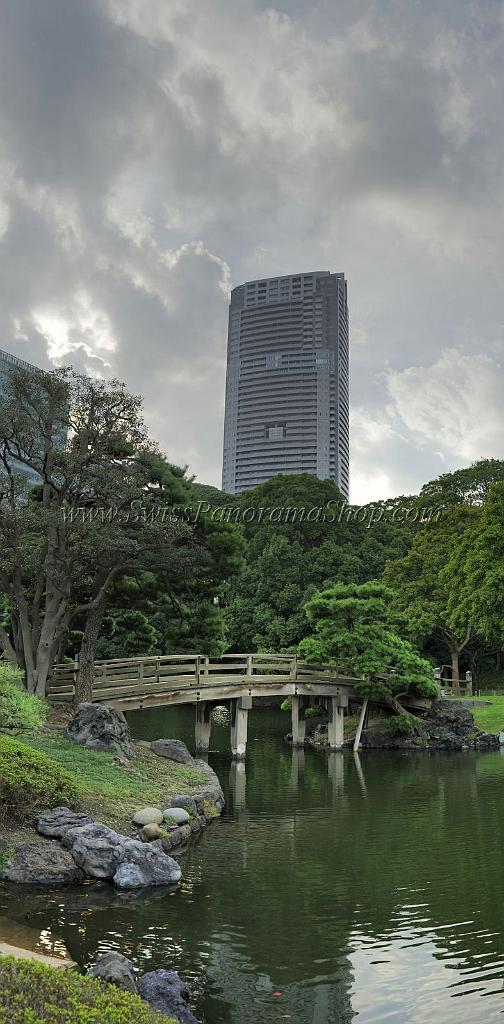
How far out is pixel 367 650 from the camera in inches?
1110

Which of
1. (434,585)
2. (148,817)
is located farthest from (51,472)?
(434,585)

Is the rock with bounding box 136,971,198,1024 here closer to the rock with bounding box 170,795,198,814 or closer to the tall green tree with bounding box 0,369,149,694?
the rock with bounding box 170,795,198,814

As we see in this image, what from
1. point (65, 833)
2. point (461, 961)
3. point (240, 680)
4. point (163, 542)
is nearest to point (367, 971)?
point (461, 961)

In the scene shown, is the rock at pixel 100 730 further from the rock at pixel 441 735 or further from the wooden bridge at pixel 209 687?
the rock at pixel 441 735

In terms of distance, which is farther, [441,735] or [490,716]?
[490,716]

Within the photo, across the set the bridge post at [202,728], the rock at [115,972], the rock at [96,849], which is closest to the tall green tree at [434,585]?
the bridge post at [202,728]

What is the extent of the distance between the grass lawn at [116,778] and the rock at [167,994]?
559 cm

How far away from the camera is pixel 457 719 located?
95.1ft

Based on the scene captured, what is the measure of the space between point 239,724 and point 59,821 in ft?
51.7

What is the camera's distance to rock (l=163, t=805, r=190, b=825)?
1339cm

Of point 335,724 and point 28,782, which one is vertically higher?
point 28,782

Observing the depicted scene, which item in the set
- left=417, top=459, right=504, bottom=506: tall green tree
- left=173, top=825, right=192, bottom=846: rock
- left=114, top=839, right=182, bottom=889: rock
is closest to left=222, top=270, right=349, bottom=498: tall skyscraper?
left=417, top=459, right=504, bottom=506: tall green tree

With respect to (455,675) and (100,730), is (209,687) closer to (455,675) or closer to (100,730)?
(100,730)

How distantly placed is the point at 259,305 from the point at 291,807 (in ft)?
407
